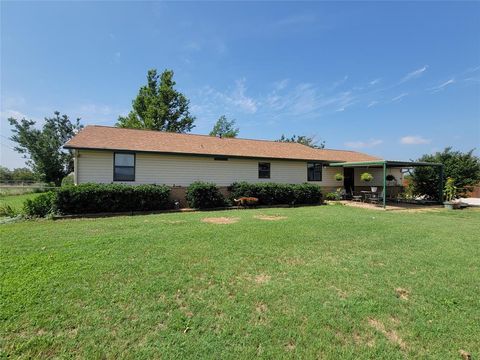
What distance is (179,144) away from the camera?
49.5 feet

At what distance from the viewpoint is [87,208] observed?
1040 centimetres

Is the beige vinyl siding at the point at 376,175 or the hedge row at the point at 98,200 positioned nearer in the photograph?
the hedge row at the point at 98,200

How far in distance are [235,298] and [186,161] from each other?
11.2m

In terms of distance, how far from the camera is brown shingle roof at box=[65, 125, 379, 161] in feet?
42.0

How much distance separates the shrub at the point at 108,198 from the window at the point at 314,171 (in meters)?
10.0

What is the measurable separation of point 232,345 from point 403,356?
5.56 feet

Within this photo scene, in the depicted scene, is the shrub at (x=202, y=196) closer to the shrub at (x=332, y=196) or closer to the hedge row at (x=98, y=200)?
the hedge row at (x=98, y=200)

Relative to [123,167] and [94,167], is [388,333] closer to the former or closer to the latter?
[123,167]

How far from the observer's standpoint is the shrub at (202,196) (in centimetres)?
1245

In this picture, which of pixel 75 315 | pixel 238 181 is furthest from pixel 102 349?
pixel 238 181

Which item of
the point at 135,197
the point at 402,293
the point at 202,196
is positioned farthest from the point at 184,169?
the point at 402,293

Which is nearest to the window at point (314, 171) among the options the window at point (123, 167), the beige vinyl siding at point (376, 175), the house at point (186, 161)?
the house at point (186, 161)

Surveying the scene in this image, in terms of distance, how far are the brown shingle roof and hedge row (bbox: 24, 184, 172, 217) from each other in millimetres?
2441

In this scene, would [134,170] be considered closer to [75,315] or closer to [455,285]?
[75,315]
